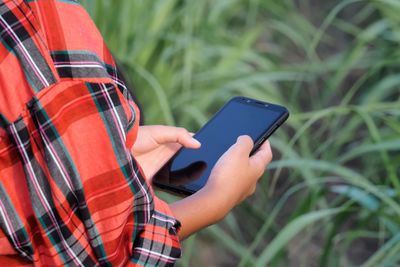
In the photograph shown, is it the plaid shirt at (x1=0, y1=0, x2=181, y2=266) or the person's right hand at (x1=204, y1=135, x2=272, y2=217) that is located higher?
the plaid shirt at (x1=0, y1=0, x2=181, y2=266)

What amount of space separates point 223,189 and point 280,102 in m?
1.04

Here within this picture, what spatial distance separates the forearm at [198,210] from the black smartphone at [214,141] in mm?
117

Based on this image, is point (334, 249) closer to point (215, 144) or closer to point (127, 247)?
point (215, 144)

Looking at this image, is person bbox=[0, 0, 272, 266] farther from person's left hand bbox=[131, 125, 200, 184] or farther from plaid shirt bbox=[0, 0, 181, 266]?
person's left hand bbox=[131, 125, 200, 184]

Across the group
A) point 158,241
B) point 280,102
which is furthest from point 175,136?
point 280,102

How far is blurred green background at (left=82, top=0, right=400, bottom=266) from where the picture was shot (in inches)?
67.1

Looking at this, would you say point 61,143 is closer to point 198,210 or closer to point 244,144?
point 198,210

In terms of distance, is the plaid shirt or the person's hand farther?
the person's hand

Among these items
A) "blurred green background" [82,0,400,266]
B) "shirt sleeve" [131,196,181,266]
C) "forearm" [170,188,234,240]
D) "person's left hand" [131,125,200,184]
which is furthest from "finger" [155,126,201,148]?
"blurred green background" [82,0,400,266]

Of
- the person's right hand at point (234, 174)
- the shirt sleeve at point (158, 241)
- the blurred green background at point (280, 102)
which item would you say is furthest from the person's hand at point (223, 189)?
the blurred green background at point (280, 102)

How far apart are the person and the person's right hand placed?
0.64 ft

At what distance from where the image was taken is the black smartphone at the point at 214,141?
1.15m

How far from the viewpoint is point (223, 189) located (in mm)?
1017

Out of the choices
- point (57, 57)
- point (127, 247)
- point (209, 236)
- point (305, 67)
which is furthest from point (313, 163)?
point (57, 57)
